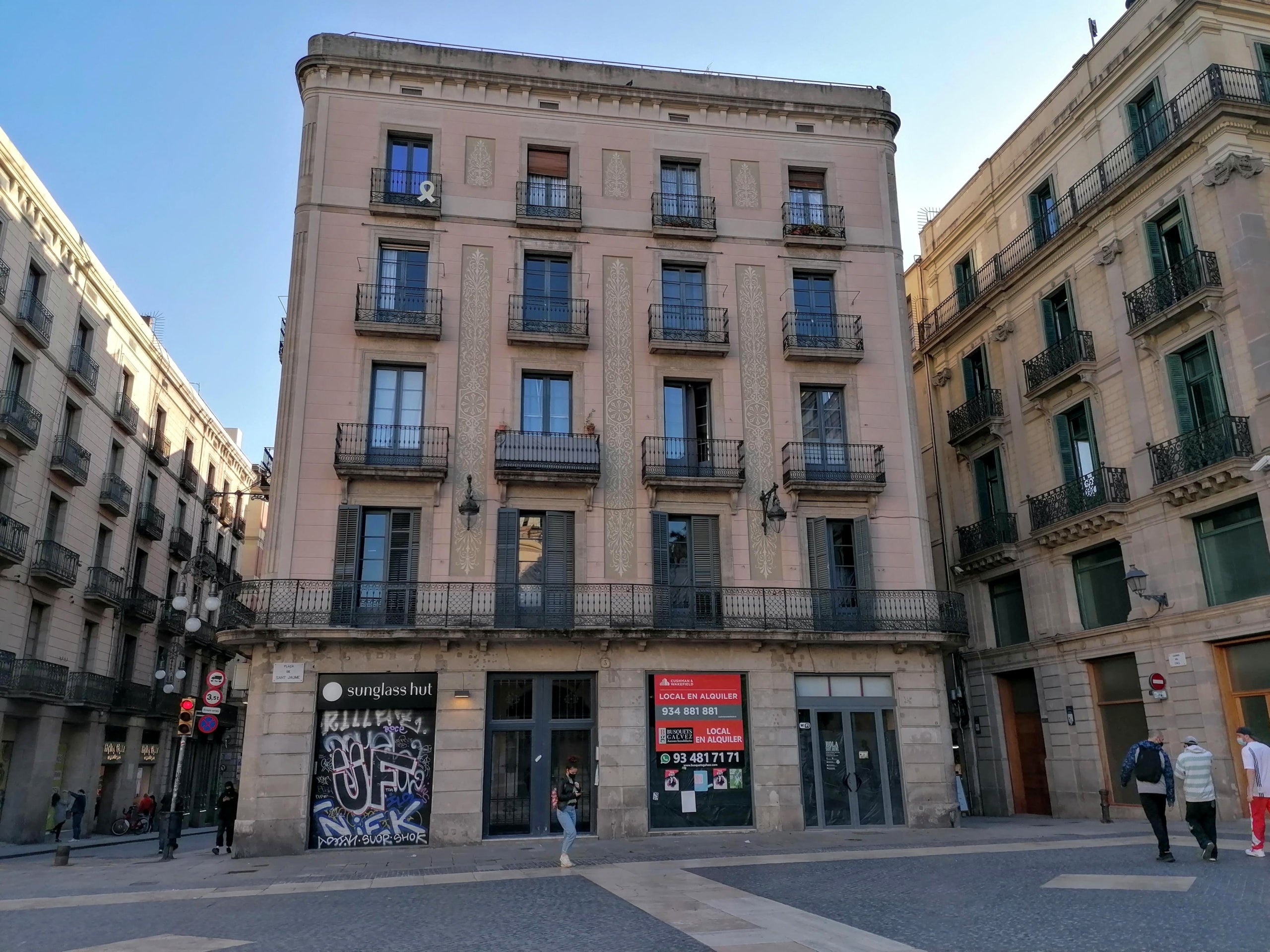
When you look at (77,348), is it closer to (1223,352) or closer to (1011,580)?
(1011,580)

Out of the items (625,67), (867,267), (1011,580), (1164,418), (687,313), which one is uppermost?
(625,67)

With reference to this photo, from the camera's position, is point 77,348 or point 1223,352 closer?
point 1223,352

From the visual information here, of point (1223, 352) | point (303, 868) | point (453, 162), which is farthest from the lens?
point (453, 162)

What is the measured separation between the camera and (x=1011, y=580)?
2644cm

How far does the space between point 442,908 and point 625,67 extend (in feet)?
67.6

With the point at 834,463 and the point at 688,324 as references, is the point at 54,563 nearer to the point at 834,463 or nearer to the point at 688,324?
the point at 688,324

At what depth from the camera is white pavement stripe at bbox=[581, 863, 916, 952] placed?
8.37 m

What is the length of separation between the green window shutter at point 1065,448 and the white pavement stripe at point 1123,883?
46.6 feet

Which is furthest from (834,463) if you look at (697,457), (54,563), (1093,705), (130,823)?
(130,823)

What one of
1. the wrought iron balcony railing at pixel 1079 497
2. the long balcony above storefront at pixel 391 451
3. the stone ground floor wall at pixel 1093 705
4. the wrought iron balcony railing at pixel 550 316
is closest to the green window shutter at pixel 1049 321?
the wrought iron balcony railing at pixel 1079 497

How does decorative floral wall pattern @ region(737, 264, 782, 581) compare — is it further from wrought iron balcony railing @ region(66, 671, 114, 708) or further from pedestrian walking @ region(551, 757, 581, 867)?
wrought iron balcony railing @ region(66, 671, 114, 708)

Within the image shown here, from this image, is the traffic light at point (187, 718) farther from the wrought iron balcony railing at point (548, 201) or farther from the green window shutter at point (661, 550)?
the wrought iron balcony railing at point (548, 201)

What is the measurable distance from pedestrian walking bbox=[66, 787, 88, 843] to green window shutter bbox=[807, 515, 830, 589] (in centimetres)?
2302

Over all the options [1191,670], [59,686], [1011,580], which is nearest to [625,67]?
[1011,580]
